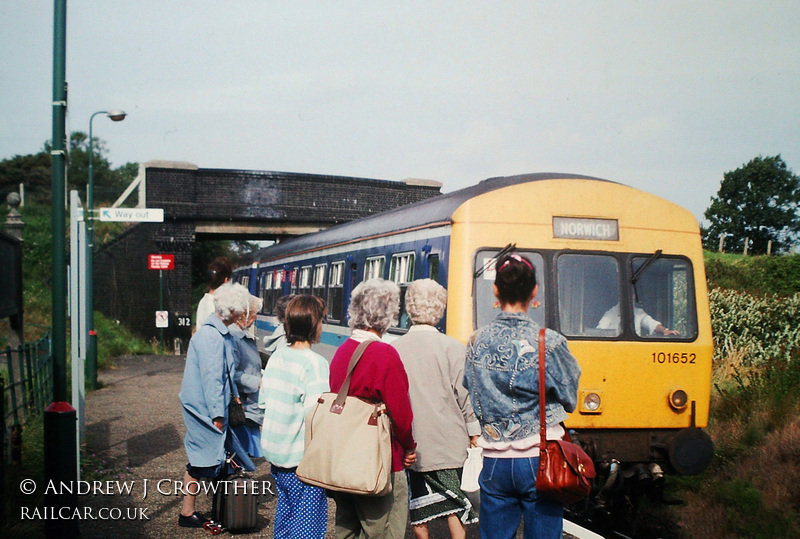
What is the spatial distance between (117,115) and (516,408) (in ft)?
57.4

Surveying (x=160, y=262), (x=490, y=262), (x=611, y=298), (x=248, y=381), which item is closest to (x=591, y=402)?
(x=611, y=298)

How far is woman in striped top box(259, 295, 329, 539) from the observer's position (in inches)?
181

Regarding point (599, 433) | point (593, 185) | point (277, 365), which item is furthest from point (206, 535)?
point (593, 185)

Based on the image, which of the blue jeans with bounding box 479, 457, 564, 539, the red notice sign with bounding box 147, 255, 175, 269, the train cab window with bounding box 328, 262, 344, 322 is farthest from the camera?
the red notice sign with bounding box 147, 255, 175, 269

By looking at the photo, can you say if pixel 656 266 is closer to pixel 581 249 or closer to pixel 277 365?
pixel 581 249

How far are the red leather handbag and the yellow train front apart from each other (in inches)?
133

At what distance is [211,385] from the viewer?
19.3 feet

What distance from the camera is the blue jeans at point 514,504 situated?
3719 millimetres

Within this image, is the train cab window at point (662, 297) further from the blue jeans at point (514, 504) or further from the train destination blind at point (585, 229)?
the blue jeans at point (514, 504)

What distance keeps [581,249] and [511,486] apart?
393 centimetres

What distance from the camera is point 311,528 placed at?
4598 millimetres

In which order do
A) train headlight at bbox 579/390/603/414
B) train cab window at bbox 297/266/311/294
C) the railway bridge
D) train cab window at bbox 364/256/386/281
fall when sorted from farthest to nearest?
1. the railway bridge
2. train cab window at bbox 297/266/311/294
3. train cab window at bbox 364/256/386/281
4. train headlight at bbox 579/390/603/414

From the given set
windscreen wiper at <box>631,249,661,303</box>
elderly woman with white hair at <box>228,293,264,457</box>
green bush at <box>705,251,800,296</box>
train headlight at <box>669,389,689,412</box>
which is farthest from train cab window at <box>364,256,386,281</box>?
green bush at <box>705,251,800,296</box>

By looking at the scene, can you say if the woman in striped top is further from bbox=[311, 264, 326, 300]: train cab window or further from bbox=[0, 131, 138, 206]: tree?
bbox=[0, 131, 138, 206]: tree
